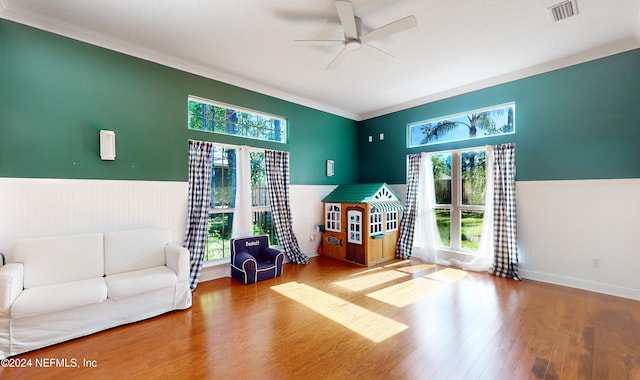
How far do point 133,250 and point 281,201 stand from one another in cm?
233

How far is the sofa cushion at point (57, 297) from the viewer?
2.22m

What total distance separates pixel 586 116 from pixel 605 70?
586 millimetres

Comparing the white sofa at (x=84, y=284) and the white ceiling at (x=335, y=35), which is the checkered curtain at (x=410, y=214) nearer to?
the white ceiling at (x=335, y=35)

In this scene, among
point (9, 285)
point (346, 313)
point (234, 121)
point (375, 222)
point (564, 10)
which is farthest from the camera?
point (375, 222)

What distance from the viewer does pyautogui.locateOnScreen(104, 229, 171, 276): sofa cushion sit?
120 inches

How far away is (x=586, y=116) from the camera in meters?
3.64

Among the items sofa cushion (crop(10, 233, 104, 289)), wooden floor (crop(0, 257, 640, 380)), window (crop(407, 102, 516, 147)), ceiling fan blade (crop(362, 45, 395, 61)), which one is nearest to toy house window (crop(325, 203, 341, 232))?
wooden floor (crop(0, 257, 640, 380))

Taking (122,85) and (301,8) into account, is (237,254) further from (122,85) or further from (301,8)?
(301,8)

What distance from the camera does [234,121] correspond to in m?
4.47

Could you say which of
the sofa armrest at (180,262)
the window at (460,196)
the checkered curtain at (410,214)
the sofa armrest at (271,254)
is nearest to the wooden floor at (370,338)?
the sofa armrest at (180,262)

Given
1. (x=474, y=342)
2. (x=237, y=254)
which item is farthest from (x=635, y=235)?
(x=237, y=254)

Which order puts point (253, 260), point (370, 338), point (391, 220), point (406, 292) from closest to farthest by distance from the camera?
point (370, 338), point (406, 292), point (253, 260), point (391, 220)

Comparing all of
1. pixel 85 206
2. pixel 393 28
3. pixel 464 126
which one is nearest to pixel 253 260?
pixel 85 206

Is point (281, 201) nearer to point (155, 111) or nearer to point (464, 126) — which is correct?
point (155, 111)
